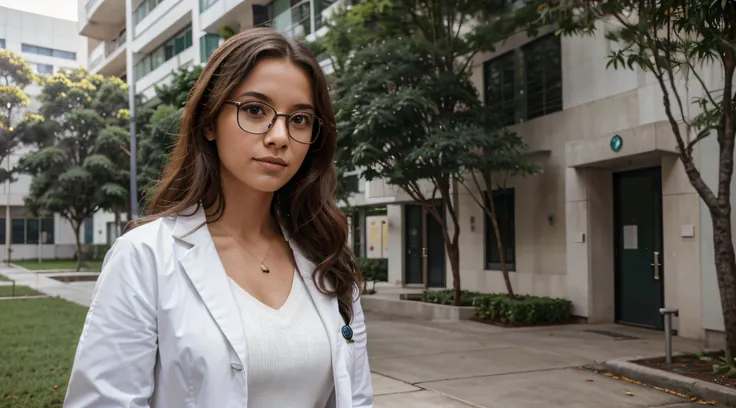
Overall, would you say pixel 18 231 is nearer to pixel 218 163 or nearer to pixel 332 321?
pixel 218 163

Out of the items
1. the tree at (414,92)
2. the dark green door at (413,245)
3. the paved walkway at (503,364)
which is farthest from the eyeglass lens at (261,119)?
the dark green door at (413,245)

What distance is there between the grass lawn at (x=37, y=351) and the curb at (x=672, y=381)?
5.84 m

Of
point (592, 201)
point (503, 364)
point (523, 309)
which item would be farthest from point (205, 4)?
point (503, 364)

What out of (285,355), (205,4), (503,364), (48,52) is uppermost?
(205,4)

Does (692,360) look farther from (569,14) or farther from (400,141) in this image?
(400,141)

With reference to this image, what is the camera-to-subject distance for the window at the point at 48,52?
40.3 feet

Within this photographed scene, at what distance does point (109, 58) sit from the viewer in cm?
4259

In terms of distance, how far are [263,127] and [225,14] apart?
25.8 metres

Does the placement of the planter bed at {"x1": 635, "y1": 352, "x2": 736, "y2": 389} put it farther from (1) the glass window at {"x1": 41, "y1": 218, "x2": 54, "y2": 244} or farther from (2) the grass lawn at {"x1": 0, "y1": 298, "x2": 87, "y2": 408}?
(1) the glass window at {"x1": 41, "y1": 218, "x2": 54, "y2": 244}

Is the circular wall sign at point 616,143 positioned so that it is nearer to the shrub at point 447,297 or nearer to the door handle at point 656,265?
the door handle at point 656,265

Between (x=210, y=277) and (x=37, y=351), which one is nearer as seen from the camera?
(x=210, y=277)

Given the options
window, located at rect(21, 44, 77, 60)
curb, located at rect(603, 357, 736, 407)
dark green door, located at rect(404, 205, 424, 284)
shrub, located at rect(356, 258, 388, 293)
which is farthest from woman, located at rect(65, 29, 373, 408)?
shrub, located at rect(356, 258, 388, 293)

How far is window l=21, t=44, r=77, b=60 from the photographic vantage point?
12.3 metres

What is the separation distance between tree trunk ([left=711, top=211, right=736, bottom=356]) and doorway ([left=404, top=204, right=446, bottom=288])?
36.7ft
